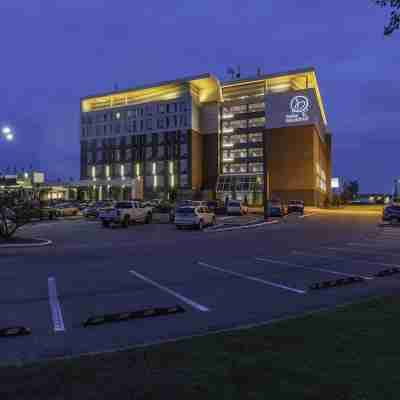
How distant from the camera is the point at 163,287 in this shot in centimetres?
883

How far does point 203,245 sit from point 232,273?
6.81m

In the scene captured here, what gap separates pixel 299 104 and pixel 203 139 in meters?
24.3

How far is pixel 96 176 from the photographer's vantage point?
9231cm

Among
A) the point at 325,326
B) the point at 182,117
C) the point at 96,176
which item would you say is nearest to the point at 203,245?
the point at 325,326

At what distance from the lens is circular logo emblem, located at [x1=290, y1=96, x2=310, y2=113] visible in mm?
73625

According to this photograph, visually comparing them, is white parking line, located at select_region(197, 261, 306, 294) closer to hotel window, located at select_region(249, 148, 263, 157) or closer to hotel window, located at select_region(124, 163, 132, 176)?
hotel window, located at select_region(249, 148, 263, 157)

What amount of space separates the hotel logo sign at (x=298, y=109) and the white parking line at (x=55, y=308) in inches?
2814

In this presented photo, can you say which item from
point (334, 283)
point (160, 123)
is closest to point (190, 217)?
point (334, 283)

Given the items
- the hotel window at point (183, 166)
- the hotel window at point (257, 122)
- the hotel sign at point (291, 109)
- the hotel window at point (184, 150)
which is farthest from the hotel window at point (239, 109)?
the hotel window at point (183, 166)

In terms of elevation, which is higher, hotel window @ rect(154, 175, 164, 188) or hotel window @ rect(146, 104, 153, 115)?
hotel window @ rect(146, 104, 153, 115)

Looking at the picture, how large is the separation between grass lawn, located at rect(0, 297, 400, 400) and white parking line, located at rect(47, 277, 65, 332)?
5.89 feet

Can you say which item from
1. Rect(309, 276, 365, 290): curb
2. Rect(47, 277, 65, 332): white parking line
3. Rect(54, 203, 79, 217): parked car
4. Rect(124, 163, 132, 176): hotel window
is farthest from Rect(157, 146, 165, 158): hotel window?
Rect(309, 276, 365, 290): curb

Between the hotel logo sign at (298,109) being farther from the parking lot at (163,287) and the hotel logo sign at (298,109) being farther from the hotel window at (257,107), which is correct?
the parking lot at (163,287)

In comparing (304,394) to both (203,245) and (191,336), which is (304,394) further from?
(203,245)
